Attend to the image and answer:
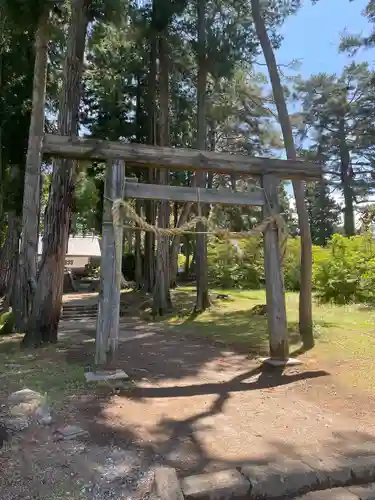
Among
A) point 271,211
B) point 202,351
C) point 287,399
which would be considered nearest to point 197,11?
point 271,211

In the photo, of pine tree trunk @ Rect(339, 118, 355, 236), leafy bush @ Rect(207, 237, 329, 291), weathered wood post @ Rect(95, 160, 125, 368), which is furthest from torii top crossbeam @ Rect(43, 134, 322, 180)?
pine tree trunk @ Rect(339, 118, 355, 236)

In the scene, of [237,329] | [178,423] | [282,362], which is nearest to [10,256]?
[237,329]

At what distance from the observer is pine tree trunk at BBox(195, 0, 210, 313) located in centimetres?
1254

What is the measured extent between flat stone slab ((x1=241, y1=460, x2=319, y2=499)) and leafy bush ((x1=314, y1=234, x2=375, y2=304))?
34.0 feet

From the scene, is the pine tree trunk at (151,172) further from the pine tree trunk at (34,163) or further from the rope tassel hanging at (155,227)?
the rope tassel hanging at (155,227)

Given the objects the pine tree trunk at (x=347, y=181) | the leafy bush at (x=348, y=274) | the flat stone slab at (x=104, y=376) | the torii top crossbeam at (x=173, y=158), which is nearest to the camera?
the flat stone slab at (x=104, y=376)

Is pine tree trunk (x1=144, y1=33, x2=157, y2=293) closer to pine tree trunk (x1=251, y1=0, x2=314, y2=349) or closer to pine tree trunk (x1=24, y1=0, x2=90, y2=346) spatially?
pine tree trunk (x1=24, y1=0, x2=90, y2=346)

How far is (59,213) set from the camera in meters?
8.16

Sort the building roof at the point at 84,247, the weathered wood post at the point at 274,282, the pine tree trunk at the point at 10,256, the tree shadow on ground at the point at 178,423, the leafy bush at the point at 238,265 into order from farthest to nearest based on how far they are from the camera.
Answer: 1. the building roof at the point at 84,247
2. the leafy bush at the point at 238,265
3. the pine tree trunk at the point at 10,256
4. the weathered wood post at the point at 274,282
5. the tree shadow on ground at the point at 178,423

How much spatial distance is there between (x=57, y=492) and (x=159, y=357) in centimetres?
447

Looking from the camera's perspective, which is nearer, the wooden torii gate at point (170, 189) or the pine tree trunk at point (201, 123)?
the wooden torii gate at point (170, 189)

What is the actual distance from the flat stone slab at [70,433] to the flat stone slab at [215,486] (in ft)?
3.77

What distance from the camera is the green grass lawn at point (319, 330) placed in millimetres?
6423

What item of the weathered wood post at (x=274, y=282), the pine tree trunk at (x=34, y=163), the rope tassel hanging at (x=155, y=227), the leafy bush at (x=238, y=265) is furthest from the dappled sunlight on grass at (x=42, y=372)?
the leafy bush at (x=238, y=265)
